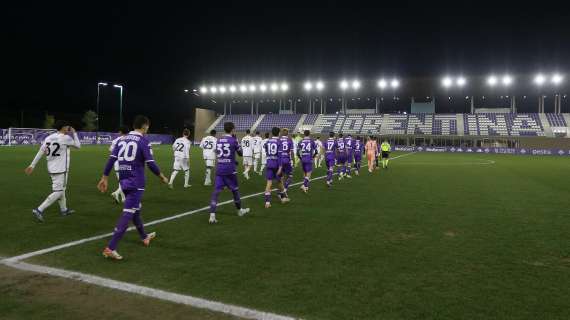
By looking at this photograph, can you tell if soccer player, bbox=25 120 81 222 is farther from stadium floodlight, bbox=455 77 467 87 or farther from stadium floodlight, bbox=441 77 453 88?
stadium floodlight, bbox=455 77 467 87

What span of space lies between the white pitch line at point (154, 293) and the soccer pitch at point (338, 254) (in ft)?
0.34

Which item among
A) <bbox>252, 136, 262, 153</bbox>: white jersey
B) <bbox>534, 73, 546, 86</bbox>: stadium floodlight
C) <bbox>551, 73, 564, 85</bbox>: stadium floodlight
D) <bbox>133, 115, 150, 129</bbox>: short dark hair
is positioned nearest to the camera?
<bbox>133, 115, 150, 129</bbox>: short dark hair

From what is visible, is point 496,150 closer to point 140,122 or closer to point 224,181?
point 224,181

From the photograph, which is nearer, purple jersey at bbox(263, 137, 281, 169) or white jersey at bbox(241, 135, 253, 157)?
purple jersey at bbox(263, 137, 281, 169)

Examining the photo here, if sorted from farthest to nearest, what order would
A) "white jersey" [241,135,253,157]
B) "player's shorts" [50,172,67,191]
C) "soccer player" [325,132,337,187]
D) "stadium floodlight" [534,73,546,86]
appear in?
"stadium floodlight" [534,73,546,86] < "white jersey" [241,135,253,157] < "soccer player" [325,132,337,187] < "player's shorts" [50,172,67,191]

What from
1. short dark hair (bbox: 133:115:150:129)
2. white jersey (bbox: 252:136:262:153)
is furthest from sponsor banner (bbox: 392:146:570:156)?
short dark hair (bbox: 133:115:150:129)

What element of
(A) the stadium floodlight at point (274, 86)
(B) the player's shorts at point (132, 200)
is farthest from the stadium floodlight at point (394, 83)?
(B) the player's shorts at point (132, 200)

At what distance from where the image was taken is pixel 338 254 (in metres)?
5.94

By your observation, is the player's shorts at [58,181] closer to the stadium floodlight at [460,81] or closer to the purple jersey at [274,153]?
the purple jersey at [274,153]

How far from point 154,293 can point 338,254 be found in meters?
2.83

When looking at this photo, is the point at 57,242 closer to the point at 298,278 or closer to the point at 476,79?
the point at 298,278

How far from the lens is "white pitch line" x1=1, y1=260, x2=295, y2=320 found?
388 cm

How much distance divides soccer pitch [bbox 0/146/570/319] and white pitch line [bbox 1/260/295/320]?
10 cm

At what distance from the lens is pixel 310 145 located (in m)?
12.8
